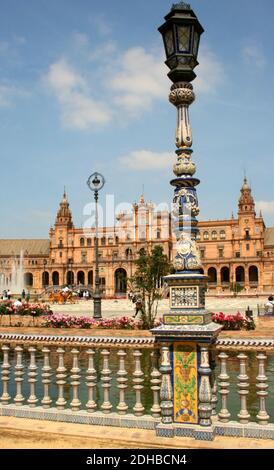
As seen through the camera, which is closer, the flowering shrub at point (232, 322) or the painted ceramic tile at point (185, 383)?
the painted ceramic tile at point (185, 383)

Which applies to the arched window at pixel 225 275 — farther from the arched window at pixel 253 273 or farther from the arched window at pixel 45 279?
the arched window at pixel 45 279

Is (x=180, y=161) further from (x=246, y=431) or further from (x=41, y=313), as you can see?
(x=41, y=313)

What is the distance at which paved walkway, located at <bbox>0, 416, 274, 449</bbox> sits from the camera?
4.56m

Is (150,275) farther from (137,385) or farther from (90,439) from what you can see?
(90,439)

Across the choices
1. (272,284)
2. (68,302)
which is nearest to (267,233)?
(272,284)

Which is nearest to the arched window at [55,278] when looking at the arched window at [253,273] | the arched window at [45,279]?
the arched window at [45,279]

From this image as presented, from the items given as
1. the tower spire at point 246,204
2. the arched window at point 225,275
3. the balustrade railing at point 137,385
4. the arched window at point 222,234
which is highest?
the tower spire at point 246,204

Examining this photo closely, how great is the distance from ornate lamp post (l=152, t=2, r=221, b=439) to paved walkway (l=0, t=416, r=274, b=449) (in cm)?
16

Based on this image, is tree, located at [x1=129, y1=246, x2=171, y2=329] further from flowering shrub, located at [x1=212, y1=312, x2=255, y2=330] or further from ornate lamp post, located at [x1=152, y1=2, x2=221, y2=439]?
ornate lamp post, located at [x1=152, y1=2, x2=221, y2=439]

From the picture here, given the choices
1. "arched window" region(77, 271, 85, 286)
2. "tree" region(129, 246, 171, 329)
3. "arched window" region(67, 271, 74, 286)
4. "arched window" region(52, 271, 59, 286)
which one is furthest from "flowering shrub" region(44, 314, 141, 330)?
"arched window" region(52, 271, 59, 286)

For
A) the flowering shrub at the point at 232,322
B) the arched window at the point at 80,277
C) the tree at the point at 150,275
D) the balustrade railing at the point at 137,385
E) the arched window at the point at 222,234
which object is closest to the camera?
the balustrade railing at the point at 137,385

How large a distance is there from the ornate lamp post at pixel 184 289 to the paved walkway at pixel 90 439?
0.51ft

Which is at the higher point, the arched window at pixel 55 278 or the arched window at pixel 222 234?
the arched window at pixel 222 234

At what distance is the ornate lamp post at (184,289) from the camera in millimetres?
4812
